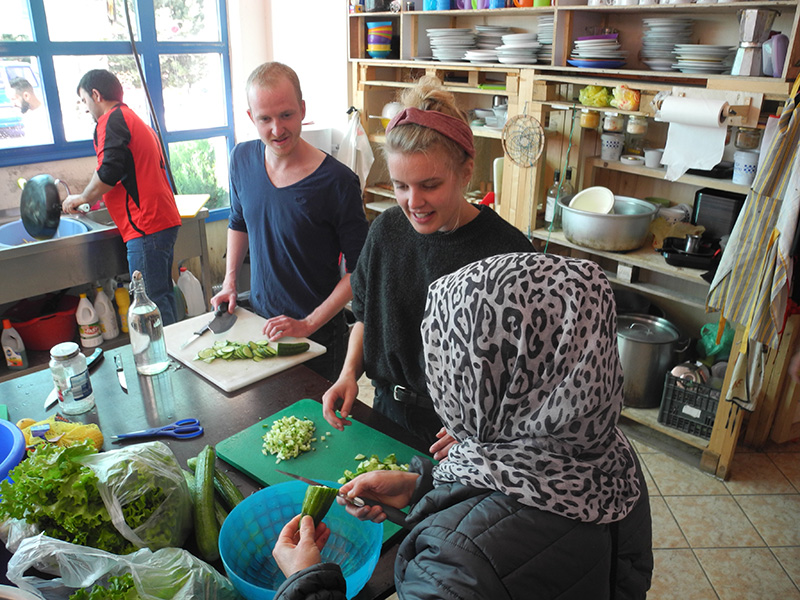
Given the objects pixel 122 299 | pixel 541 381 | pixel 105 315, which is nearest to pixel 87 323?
pixel 105 315

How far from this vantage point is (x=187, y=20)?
444cm

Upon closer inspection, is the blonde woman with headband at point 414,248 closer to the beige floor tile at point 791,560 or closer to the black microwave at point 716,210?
the beige floor tile at point 791,560

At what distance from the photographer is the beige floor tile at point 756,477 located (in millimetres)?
2859

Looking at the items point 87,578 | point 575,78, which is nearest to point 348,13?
point 575,78

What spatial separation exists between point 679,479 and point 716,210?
4.32 ft

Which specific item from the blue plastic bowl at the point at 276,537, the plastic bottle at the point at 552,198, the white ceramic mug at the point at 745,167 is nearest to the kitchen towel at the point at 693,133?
the white ceramic mug at the point at 745,167

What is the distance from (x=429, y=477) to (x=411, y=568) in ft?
1.21

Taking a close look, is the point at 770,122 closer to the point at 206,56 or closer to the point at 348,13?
the point at 348,13

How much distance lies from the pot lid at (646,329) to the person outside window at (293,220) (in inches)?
64.6

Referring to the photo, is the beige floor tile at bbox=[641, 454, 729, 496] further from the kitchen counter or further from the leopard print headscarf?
the leopard print headscarf

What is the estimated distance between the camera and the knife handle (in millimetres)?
1111

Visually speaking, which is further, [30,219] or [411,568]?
[30,219]

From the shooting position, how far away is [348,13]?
4.11 m

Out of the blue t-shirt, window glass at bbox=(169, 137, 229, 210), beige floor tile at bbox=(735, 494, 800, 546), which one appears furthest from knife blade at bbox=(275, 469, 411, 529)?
window glass at bbox=(169, 137, 229, 210)
